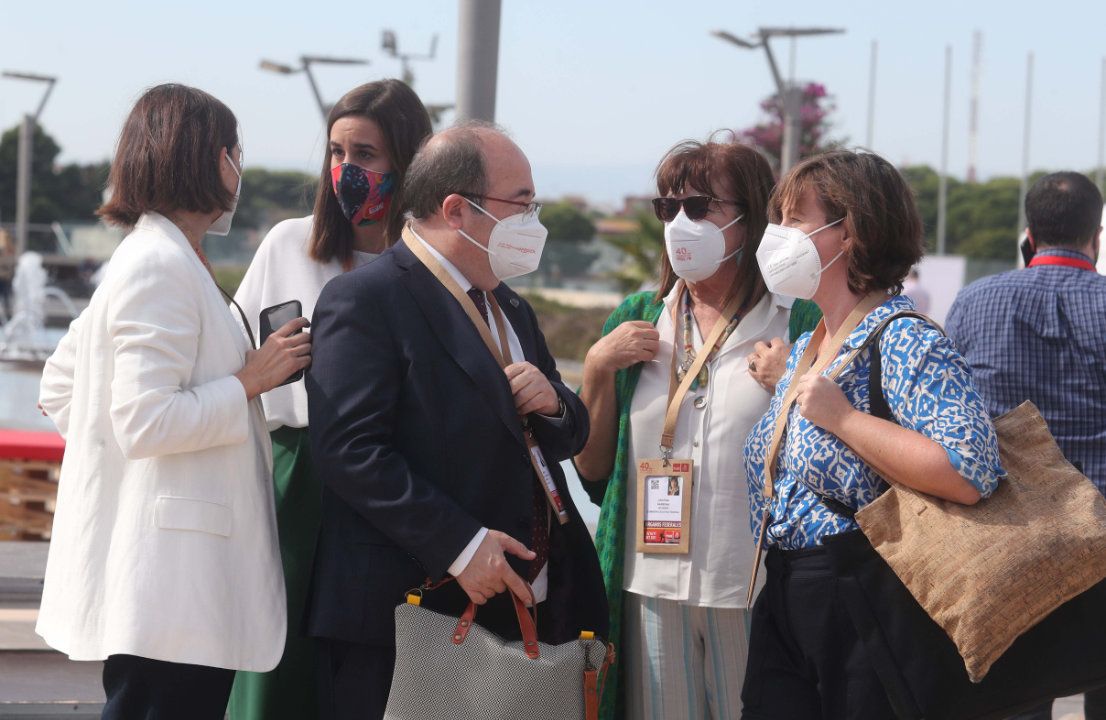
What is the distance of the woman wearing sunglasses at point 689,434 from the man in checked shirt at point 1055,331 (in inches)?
54.1

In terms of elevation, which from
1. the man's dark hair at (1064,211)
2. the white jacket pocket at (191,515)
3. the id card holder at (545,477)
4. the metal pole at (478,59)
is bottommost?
the white jacket pocket at (191,515)

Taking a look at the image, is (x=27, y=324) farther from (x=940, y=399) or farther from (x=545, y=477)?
(x=940, y=399)

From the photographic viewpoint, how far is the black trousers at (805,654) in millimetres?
2867

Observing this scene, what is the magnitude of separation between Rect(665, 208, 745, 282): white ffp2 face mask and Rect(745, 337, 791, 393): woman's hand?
11.0 inches

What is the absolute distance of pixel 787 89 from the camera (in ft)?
58.7

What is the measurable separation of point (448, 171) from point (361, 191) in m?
0.59

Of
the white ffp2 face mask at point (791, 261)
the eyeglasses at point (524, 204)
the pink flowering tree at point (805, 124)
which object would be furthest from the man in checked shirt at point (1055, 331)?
the pink flowering tree at point (805, 124)

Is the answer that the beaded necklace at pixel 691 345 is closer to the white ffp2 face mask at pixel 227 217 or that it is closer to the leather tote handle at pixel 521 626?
the leather tote handle at pixel 521 626

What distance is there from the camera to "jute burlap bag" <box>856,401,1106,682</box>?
2.67m

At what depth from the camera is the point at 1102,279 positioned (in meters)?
4.75

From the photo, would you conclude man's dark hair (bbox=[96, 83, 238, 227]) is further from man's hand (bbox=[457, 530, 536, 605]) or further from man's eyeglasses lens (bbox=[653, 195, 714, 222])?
man's eyeglasses lens (bbox=[653, 195, 714, 222])

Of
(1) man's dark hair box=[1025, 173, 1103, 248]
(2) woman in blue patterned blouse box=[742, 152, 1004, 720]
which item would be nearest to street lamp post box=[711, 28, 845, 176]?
(1) man's dark hair box=[1025, 173, 1103, 248]

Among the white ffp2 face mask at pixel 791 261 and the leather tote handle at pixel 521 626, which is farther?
the white ffp2 face mask at pixel 791 261

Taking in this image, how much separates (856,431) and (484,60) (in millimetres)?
2157
